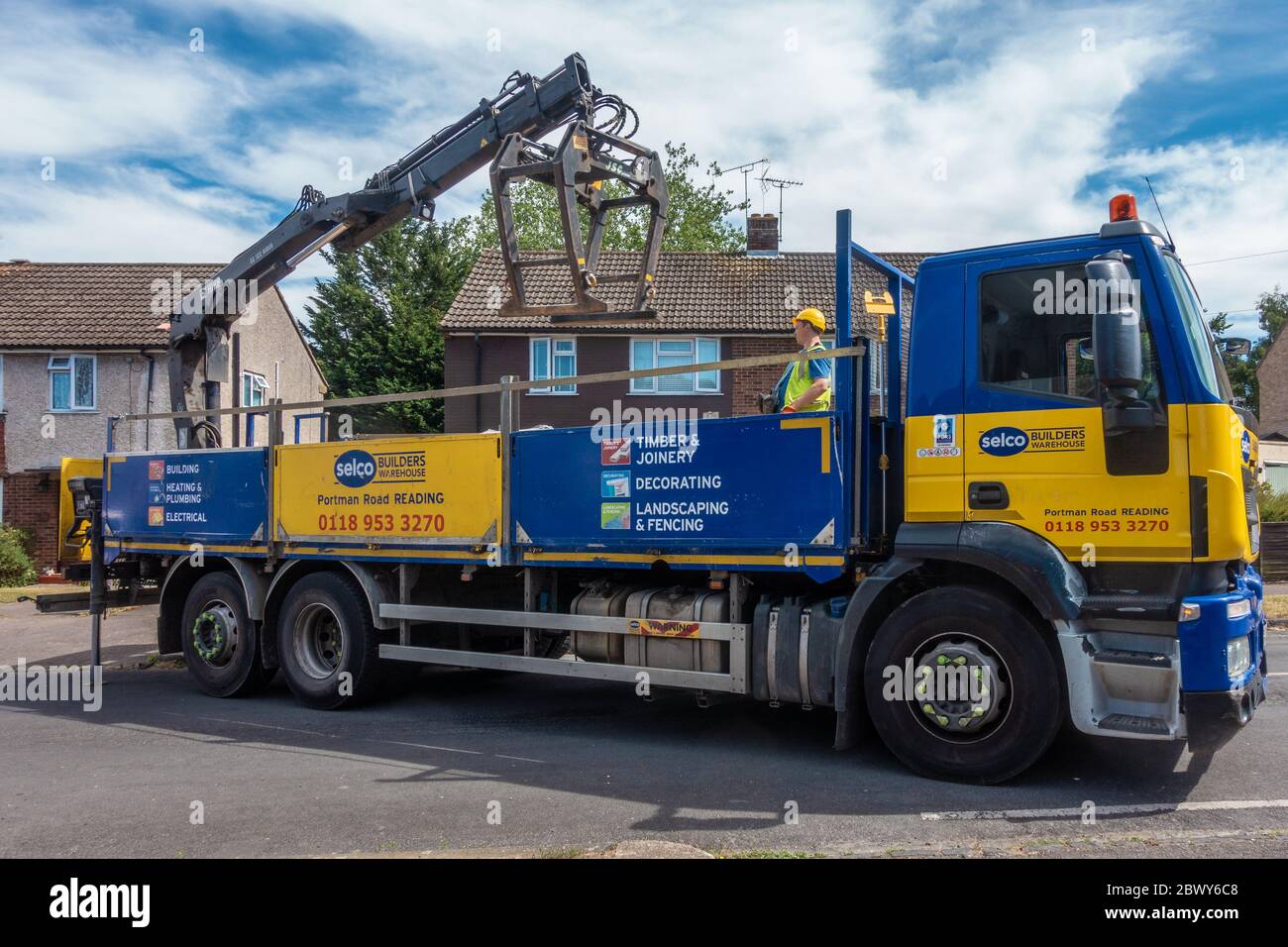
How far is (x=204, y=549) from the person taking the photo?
9.20 metres

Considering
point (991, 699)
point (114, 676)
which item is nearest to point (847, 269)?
point (991, 699)

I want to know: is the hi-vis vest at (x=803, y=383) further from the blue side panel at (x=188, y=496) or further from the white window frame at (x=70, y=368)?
the white window frame at (x=70, y=368)

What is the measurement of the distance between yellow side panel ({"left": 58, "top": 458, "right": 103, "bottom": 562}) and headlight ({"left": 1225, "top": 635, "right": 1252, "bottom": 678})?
394 inches

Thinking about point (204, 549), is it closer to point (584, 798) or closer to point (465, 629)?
point (465, 629)

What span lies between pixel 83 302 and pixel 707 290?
15417 mm

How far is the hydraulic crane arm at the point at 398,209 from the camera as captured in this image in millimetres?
8391

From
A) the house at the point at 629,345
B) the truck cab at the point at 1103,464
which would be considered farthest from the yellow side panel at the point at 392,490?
the house at the point at 629,345

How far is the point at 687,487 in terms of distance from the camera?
641cm

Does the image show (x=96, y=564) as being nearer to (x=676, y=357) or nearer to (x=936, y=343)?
(x=936, y=343)

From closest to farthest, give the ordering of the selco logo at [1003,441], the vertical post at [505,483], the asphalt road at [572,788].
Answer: the asphalt road at [572,788] < the selco logo at [1003,441] < the vertical post at [505,483]

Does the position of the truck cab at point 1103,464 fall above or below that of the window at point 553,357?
below

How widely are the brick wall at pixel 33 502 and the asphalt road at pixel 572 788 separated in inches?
657

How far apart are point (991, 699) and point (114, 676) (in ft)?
28.8

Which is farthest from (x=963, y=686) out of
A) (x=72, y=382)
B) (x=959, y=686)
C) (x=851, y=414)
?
(x=72, y=382)
